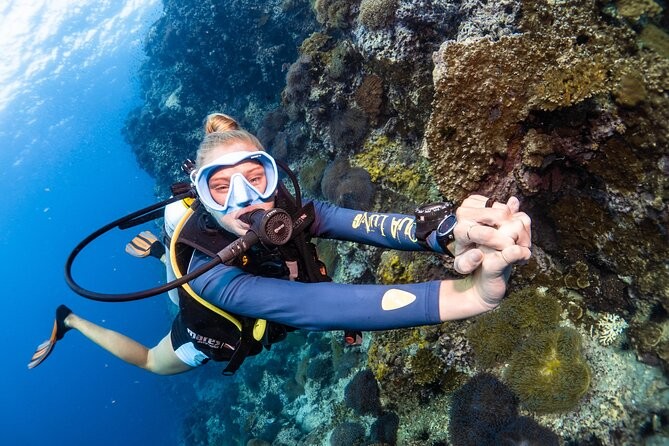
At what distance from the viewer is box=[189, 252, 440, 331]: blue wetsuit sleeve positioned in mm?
1843

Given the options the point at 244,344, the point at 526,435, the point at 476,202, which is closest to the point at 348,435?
the point at 526,435

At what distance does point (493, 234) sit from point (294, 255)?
1.87 m

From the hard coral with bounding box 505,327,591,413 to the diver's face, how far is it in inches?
134

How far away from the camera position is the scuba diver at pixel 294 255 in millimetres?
1671

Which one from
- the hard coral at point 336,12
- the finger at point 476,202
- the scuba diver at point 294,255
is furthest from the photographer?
the hard coral at point 336,12

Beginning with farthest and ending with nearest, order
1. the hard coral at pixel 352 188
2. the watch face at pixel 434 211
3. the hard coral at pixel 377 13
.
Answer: the hard coral at pixel 352 188
the hard coral at pixel 377 13
the watch face at pixel 434 211

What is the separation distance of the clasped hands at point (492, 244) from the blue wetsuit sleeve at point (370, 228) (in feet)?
2.41

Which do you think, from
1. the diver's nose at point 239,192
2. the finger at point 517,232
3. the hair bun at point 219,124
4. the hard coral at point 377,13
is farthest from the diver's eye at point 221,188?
the hard coral at point 377,13

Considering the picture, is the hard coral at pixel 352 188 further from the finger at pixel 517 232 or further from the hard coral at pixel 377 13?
the finger at pixel 517 232

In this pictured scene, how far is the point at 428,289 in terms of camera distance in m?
1.86

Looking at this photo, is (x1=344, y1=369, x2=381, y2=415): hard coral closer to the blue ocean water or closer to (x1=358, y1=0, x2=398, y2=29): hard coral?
(x1=358, y1=0, x2=398, y2=29): hard coral

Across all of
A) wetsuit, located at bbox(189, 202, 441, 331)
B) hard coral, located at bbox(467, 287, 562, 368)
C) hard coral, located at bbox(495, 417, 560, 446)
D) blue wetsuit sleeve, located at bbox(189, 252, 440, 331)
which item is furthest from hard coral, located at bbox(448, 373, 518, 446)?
blue wetsuit sleeve, located at bbox(189, 252, 440, 331)

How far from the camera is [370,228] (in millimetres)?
3166

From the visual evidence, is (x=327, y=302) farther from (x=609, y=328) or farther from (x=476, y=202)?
(x=609, y=328)
